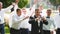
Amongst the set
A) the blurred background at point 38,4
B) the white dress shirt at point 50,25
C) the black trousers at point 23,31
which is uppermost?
the blurred background at point 38,4

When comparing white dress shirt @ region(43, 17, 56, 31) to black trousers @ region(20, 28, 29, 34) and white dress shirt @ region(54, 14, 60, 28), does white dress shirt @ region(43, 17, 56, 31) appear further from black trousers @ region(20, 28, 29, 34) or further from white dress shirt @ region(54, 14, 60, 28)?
black trousers @ region(20, 28, 29, 34)

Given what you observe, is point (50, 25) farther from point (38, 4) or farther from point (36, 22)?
point (38, 4)

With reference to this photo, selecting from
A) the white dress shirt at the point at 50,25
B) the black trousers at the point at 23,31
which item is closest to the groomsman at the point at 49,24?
the white dress shirt at the point at 50,25

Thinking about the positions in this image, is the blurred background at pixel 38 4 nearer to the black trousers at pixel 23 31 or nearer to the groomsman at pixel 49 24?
the groomsman at pixel 49 24

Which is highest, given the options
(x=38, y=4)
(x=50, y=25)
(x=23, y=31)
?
(x=38, y=4)

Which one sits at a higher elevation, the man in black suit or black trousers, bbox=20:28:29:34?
the man in black suit

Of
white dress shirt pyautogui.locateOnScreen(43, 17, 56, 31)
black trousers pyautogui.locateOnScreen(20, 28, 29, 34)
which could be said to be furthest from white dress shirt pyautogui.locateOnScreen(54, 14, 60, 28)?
black trousers pyautogui.locateOnScreen(20, 28, 29, 34)

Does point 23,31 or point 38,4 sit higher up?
point 38,4

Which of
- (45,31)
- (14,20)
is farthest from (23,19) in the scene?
(45,31)

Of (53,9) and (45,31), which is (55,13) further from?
(45,31)

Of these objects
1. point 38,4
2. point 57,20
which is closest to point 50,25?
point 57,20

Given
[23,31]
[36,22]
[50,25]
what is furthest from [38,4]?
[23,31]

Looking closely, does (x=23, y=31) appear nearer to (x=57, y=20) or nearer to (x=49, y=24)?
(x=49, y=24)

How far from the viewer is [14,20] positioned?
155 inches
